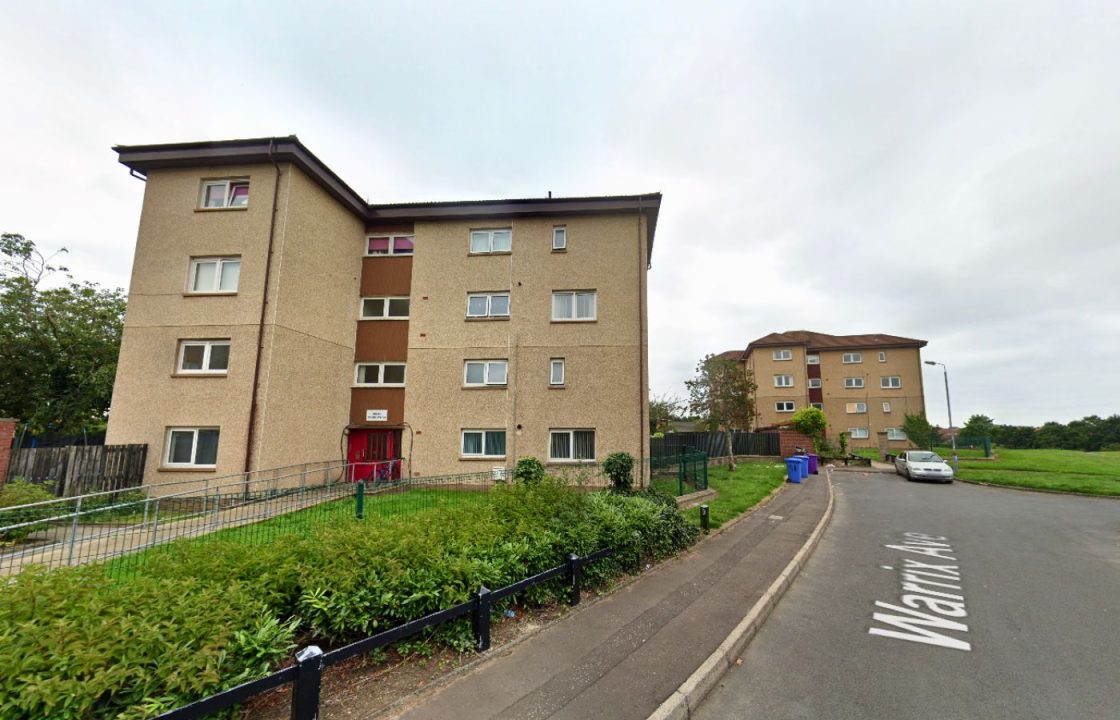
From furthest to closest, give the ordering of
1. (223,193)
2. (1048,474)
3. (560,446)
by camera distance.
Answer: (1048,474)
(560,446)
(223,193)

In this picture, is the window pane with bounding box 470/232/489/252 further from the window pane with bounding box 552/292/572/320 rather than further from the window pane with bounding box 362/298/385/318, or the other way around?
the window pane with bounding box 362/298/385/318

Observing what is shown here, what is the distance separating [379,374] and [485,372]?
375cm

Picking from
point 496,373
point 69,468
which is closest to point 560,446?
point 496,373

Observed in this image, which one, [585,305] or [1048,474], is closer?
[585,305]

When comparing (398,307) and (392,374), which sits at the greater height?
(398,307)

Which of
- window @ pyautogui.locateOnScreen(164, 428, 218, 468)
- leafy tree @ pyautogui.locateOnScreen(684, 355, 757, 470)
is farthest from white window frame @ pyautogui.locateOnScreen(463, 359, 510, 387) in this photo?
leafy tree @ pyautogui.locateOnScreen(684, 355, 757, 470)

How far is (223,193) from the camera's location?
13539 mm

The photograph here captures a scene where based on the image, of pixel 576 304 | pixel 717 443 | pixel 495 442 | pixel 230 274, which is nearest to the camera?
pixel 230 274

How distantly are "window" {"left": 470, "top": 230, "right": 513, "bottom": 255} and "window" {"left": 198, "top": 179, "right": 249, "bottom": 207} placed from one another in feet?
22.4

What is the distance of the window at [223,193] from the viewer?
531 inches

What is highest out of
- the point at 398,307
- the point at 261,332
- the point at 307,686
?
the point at 398,307

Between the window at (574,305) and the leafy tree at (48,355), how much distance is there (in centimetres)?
1801

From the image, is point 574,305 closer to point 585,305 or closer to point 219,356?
point 585,305

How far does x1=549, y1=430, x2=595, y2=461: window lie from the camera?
46.9 ft
